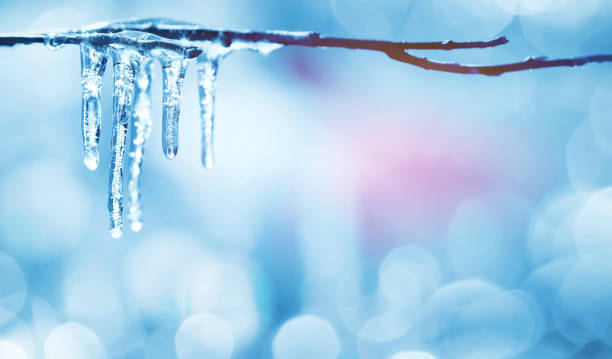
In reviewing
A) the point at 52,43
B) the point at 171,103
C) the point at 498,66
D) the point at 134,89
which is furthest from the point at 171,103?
the point at 498,66

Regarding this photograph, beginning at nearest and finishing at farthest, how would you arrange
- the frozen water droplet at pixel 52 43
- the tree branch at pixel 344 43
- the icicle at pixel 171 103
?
the tree branch at pixel 344 43 → the frozen water droplet at pixel 52 43 → the icicle at pixel 171 103

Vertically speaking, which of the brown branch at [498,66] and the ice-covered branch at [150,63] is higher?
the ice-covered branch at [150,63]

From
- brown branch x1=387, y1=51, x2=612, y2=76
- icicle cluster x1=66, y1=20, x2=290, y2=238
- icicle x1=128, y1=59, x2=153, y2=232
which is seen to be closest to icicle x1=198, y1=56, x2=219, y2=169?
icicle cluster x1=66, y1=20, x2=290, y2=238

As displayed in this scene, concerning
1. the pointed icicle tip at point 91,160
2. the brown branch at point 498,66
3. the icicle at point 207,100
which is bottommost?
the brown branch at point 498,66

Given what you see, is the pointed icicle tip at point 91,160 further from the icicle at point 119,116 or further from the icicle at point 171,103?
the icicle at point 171,103

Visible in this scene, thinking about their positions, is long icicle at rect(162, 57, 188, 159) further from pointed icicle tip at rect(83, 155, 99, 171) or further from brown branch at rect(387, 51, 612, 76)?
brown branch at rect(387, 51, 612, 76)

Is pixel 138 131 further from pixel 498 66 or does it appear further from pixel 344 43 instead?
pixel 498 66

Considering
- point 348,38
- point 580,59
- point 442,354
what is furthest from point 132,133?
point 442,354

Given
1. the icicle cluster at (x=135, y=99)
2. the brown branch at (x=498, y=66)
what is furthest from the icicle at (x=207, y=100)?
the brown branch at (x=498, y=66)
